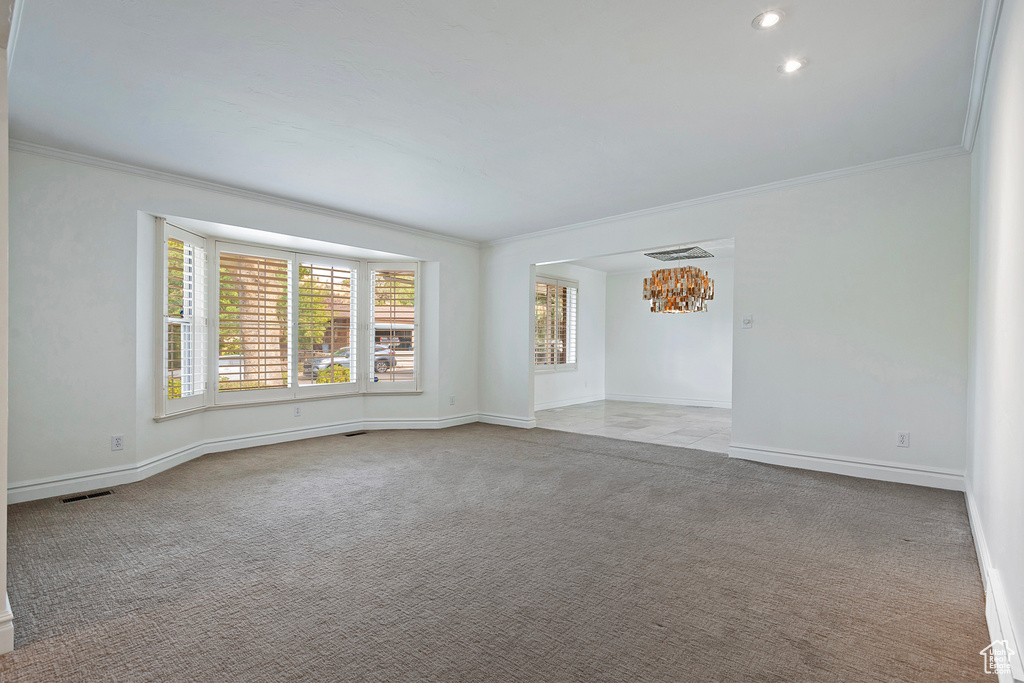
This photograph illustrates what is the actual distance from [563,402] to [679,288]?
306cm

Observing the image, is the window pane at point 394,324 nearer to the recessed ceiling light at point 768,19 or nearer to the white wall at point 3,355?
the white wall at point 3,355

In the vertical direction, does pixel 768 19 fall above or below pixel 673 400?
above

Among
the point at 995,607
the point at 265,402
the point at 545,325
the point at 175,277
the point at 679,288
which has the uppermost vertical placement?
the point at 679,288

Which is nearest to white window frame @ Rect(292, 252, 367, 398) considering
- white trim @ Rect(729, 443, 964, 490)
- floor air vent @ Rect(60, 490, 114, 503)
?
floor air vent @ Rect(60, 490, 114, 503)

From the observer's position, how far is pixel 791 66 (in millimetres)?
2750

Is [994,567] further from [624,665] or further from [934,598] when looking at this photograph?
[624,665]

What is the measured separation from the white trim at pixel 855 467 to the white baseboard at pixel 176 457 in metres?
3.82

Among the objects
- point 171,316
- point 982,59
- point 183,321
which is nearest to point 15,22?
point 171,316

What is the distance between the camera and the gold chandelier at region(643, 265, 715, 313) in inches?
293

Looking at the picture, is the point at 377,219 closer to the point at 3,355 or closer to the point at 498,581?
the point at 3,355

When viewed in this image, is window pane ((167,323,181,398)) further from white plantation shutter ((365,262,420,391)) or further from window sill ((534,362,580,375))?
window sill ((534,362,580,375))

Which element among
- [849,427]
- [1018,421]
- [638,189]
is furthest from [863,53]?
[849,427]

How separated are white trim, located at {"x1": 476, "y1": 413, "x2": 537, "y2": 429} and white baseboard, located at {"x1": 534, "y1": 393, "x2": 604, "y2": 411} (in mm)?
1519

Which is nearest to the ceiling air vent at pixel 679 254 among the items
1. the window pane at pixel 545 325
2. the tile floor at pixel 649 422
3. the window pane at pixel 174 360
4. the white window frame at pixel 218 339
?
the window pane at pixel 545 325
